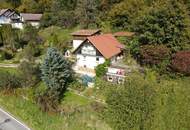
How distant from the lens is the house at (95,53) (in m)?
45.4

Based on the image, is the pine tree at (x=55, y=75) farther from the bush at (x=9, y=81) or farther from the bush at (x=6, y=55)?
the bush at (x=6, y=55)

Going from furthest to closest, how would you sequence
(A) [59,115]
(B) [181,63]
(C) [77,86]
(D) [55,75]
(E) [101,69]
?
(E) [101,69]
(C) [77,86]
(D) [55,75]
(B) [181,63]
(A) [59,115]

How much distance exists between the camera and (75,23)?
231ft

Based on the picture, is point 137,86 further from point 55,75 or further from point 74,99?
point 55,75

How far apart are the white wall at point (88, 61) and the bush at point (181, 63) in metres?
11.1

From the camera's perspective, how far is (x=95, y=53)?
46.0m

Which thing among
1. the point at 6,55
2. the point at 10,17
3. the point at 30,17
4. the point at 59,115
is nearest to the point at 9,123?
the point at 59,115

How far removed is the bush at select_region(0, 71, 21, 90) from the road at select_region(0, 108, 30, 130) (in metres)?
5.80

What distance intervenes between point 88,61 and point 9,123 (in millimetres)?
15953

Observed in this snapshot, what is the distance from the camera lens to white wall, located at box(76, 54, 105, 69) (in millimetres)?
45969

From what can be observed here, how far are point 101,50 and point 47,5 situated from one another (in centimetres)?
4178

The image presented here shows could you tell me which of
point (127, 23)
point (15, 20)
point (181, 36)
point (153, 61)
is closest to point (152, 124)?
point (153, 61)

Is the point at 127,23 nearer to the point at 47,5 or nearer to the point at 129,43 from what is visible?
the point at 129,43

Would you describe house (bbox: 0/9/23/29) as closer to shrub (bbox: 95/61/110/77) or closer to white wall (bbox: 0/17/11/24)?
white wall (bbox: 0/17/11/24)
